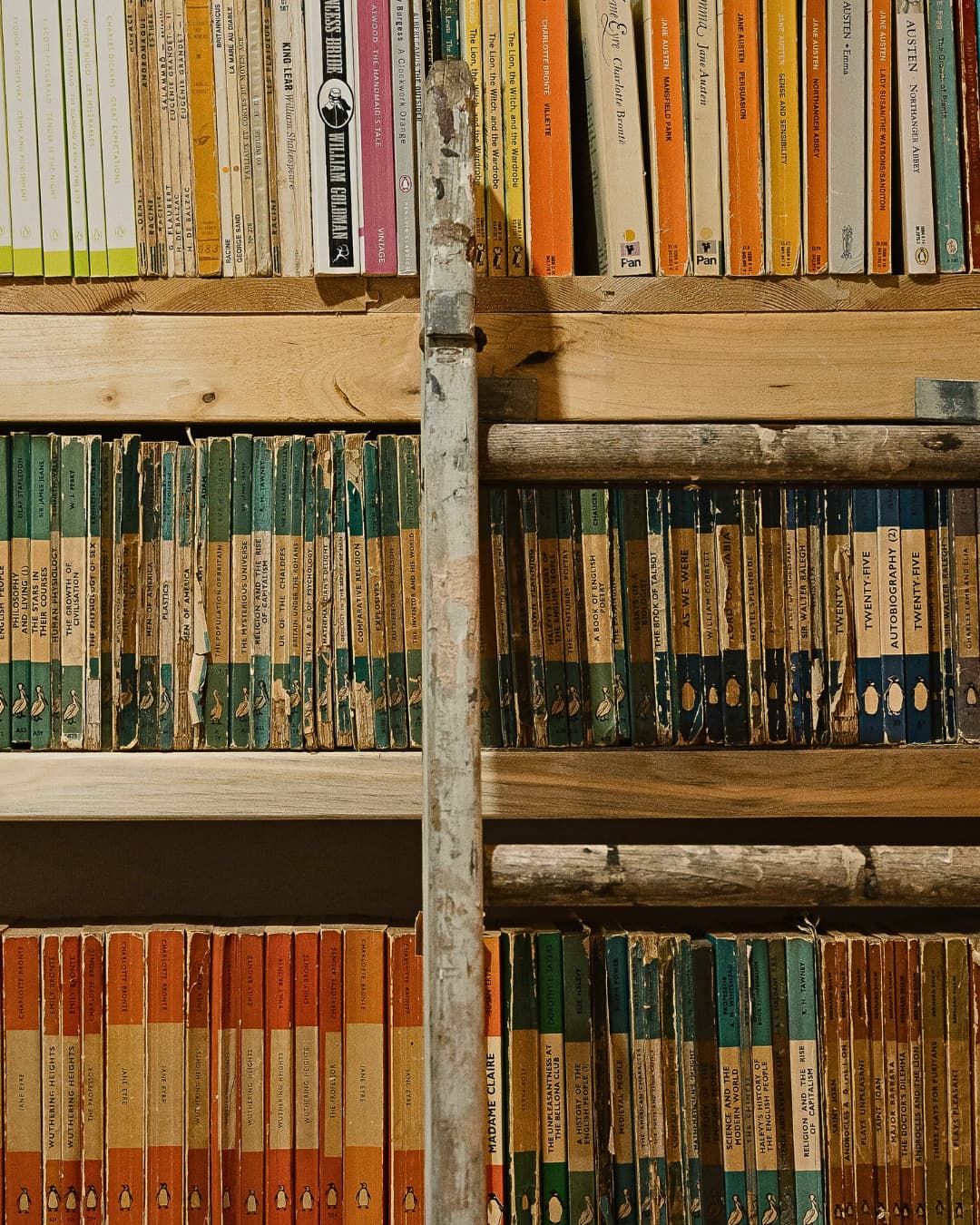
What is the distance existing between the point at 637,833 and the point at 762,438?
520 mm

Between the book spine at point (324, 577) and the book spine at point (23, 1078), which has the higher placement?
the book spine at point (324, 577)

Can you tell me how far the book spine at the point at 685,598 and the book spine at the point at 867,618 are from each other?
0.46ft

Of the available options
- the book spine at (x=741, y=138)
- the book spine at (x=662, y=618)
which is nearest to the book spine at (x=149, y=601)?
the book spine at (x=662, y=618)

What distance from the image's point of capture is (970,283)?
89cm

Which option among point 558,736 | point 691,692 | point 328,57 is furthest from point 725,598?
point 328,57

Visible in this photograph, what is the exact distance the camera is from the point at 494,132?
88 cm

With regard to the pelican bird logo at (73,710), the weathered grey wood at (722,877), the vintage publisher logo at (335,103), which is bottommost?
the weathered grey wood at (722,877)

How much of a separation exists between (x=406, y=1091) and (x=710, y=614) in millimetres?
490

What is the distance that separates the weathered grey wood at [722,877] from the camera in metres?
0.71

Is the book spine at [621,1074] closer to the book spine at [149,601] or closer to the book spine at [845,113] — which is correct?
the book spine at [149,601]

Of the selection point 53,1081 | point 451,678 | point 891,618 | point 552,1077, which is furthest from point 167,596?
point 891,618

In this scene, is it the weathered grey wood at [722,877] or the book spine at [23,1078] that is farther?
the book spine at [23,1078]

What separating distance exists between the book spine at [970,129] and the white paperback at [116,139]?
73 cm

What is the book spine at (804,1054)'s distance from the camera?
860 mm
